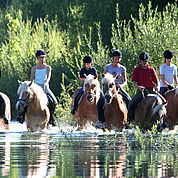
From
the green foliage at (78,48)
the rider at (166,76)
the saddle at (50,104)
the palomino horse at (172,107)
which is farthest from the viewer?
the green foliage at (78,48)

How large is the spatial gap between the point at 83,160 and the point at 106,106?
24.4 ft

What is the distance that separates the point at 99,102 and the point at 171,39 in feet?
25.6

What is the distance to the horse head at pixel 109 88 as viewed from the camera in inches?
712

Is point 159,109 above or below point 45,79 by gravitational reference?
below

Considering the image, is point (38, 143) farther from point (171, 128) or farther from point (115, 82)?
point (171, 128)

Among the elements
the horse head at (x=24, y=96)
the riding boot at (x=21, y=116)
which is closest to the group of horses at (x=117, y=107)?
the horse head at (x=24, y=96)

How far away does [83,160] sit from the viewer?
11242mm

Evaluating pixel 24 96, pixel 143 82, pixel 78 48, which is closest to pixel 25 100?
pixel 24 96

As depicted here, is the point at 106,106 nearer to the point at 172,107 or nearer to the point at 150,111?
the point at 150,111

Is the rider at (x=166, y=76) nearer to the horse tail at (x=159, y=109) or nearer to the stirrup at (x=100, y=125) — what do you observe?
the horse tail at (x=159, y=109)

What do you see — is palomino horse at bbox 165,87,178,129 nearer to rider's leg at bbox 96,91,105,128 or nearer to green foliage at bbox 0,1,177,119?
rider's leg at bbox 96,91,105,128

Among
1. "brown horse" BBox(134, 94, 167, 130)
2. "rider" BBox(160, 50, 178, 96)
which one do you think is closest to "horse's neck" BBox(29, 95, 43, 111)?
"brown horse" BBox(134, 94, 167, 130)

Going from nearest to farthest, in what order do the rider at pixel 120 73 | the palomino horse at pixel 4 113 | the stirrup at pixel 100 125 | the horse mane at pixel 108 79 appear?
the horse mane at pixel 108 79
the stirrup at pixel 100 125
the rider at pixel 120 73
the palomino horse at pixel 4 113

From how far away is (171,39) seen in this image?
26.0 meters
